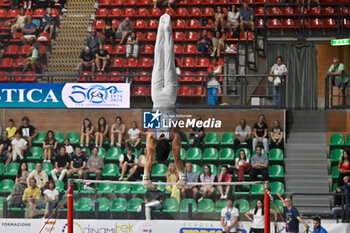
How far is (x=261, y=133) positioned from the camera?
54.7ft

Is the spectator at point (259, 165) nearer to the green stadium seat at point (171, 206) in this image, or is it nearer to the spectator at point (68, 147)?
the green stadium seat at point (171, 206)

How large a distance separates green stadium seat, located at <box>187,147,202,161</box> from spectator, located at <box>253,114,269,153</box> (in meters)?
1.37

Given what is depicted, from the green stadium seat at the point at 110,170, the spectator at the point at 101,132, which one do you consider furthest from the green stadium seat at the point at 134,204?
the spectator at the point at 101,132

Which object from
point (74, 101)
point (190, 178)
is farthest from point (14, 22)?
point (190, 178)

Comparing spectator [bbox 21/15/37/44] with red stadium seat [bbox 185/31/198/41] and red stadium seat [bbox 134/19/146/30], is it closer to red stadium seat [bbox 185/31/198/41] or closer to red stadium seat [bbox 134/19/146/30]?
red stadium seat [bbox 134/19/146/30]

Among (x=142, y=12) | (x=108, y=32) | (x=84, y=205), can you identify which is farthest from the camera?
(x=142, y=12)

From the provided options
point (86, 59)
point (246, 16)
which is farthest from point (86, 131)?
point (246, 16)

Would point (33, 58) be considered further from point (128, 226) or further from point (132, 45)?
point (128, 226)

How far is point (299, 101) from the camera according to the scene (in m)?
20.4

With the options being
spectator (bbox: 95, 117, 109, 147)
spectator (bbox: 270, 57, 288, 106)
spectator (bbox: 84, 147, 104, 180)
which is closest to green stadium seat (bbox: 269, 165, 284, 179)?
spectator (bbox: 270, 57, 288, 106)

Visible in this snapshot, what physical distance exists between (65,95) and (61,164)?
194cm

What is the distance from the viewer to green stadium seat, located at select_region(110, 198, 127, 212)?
556 inches

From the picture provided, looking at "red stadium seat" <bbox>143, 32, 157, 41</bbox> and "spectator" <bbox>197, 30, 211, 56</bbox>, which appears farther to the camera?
"red stadium seat" <bbox>143, 32, 157, 41</bbox>

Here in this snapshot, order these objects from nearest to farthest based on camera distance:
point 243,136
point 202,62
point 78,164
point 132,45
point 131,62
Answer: point 78,164 → point 243,136 → point 202,62 → point 131,62 → point 132,45
